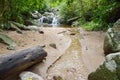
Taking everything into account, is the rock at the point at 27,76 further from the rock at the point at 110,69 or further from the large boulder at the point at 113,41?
the large boulder at the point at 113,41

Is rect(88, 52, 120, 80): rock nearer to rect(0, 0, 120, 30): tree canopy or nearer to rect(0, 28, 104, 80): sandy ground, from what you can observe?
rect(0, 28, 104, 80): sandy ground

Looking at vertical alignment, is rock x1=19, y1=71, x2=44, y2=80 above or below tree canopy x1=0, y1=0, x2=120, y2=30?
below

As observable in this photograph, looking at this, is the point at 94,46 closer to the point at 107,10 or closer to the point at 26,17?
the point at 107,10

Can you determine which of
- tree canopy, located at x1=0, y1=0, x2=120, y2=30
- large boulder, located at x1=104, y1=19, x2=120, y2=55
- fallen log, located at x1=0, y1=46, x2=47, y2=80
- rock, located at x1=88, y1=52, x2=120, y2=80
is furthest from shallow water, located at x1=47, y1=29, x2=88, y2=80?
tree canopy, located at x1=0, y1=0, x2=120, y2=30

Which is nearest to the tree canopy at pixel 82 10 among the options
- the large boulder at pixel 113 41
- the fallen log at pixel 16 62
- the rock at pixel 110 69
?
the fallen log at pixel 16 62

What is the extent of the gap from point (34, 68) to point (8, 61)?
113 centimetres

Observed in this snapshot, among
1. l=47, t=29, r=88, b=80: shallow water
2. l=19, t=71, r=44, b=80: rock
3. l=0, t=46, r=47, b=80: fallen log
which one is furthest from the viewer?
l=47, t=29, r=88, b=80: shallow water

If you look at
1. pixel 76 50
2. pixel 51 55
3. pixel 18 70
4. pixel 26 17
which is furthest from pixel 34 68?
pixel 26 17

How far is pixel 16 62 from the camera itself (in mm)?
5531

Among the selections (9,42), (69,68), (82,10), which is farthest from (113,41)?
(82,10)

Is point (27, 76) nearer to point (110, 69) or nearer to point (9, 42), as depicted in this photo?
point (110, 69)

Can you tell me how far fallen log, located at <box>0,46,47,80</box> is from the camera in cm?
527

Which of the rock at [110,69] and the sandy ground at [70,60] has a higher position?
the rock at [110,69]

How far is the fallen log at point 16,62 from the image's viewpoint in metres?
5.27
